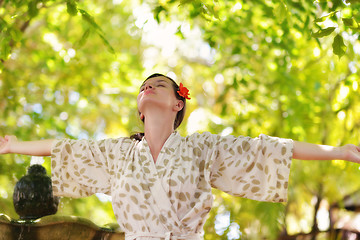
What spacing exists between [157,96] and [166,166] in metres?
0.34

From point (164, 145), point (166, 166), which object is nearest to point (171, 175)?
point (166, 166)

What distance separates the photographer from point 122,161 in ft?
6.96

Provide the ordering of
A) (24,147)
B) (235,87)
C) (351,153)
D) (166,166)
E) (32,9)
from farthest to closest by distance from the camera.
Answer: (235,87), (32,9), (24,147), (166,166), (351,153)

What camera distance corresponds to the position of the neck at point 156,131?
2141 mm

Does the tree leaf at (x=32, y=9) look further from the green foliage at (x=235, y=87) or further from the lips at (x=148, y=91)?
the lips at (x=148, y=91)

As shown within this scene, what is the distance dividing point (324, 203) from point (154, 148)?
4.09 metres

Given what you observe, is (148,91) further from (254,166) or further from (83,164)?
(254,166)

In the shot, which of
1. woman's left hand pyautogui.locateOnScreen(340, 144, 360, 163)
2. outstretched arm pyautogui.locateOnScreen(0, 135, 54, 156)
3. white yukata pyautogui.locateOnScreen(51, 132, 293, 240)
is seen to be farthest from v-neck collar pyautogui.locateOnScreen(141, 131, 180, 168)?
woman's left hand pyautogui.locateOnScreen(340, 144, 360, 163)

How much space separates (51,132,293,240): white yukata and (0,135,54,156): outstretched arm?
1.9 inches

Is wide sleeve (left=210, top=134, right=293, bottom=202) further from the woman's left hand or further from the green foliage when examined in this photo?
the green foliage

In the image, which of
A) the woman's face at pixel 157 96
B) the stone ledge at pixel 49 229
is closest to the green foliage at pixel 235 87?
the woman's face at pixel 157 96

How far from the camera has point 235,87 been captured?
444 centimetres

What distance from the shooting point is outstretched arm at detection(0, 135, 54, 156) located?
215cm

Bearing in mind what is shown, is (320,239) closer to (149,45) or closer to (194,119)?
(194,119)
